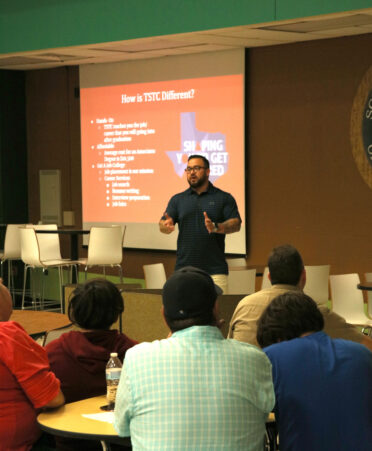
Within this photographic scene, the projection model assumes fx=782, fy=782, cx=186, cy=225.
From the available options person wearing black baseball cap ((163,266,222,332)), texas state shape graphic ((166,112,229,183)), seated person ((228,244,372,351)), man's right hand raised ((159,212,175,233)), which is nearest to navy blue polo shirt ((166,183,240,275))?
man's right hand raised ((159,212,175,233))

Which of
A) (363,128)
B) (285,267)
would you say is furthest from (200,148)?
(285,267)

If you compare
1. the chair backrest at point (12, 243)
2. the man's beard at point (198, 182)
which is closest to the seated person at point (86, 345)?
the man's beard at point (198, 182)

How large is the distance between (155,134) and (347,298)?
3963 millimetres

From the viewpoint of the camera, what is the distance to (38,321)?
4.80 m

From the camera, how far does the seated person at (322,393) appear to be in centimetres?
253

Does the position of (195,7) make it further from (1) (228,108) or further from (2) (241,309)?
(2) (241,309)

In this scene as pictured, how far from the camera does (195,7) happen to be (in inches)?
308

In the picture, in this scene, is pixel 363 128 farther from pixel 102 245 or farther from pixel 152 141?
pixel 102 245

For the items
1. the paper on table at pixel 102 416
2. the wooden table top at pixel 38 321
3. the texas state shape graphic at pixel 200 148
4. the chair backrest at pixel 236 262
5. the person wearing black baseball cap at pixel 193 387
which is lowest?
the chair backrest at pixel 236 262

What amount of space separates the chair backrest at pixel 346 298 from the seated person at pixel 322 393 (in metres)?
4.37

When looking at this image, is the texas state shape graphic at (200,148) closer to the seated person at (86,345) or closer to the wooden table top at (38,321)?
the wooden table top at (38,321)

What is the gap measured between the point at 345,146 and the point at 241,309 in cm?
489

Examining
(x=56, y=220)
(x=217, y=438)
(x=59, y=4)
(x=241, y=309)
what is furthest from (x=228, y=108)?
(x=217, y=438)

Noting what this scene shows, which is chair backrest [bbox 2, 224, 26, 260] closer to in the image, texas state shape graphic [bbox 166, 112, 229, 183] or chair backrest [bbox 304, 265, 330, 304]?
texas state shape graphic [bbox 166, 112, 229, 183]
